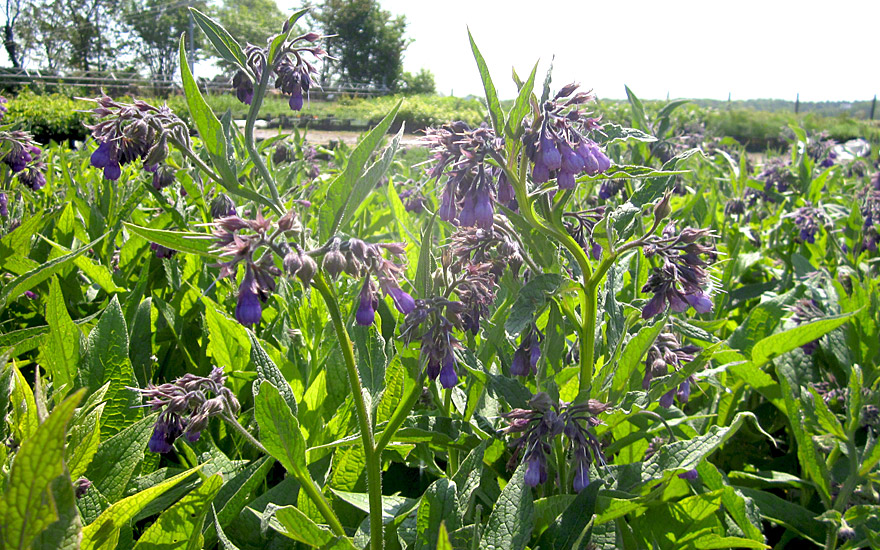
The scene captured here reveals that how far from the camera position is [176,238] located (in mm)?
1067

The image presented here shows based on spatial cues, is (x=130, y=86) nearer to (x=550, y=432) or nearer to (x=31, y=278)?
(x=31, y=278)

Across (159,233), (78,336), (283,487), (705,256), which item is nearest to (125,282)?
(78,336)

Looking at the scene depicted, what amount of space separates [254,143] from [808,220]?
124 inches

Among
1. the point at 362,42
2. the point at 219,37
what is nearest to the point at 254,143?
the point at 219,37

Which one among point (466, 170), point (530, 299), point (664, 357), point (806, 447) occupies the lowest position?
point (806, 447)

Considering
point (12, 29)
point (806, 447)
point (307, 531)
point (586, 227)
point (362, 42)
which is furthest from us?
point (12, 29)

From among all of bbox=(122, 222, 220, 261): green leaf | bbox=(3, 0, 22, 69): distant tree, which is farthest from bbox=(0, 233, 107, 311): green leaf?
bbox=(3, 0, 22, 69): distant tree

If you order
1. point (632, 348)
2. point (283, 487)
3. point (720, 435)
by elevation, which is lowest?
point (283, 487)

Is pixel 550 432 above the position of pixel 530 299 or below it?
below

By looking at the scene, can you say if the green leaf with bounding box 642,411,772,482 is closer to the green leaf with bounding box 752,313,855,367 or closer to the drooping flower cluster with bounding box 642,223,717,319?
the drooping flower cluster with bounding box 642,223,717,319

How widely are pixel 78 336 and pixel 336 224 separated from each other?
1.15 m

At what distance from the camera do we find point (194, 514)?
4.21ft

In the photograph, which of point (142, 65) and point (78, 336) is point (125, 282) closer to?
point (78, 336)

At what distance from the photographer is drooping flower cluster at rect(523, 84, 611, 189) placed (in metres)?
1.23
